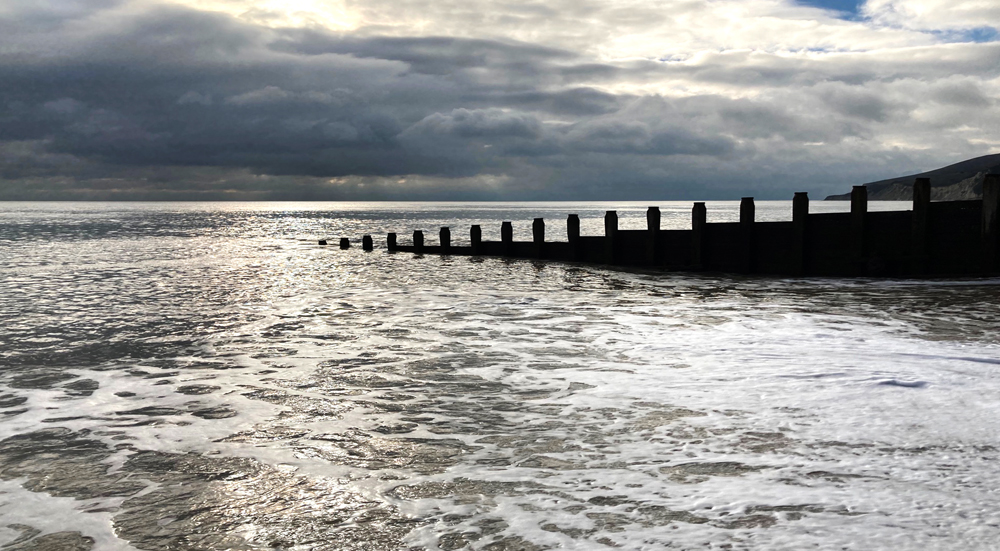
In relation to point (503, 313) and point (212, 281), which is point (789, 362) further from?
point (212, 281)

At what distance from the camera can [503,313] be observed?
11.7 m

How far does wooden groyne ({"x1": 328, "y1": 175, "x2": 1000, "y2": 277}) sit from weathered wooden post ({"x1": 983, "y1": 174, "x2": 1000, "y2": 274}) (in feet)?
0.06

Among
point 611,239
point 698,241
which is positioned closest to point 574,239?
point 611,239

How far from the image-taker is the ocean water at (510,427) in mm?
3887

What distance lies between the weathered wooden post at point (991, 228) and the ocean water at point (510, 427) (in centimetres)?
310

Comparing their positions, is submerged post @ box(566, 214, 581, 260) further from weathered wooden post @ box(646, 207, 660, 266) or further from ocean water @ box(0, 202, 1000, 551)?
ocean water @ box(0, 202, 1000, 551)

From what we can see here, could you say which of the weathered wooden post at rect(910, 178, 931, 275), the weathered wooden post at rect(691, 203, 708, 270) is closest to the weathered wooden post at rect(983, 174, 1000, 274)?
the weathered wooden post at rect(910, 178, 931, 275)

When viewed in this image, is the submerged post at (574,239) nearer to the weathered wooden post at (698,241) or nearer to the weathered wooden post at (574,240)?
the weathered wooden post at (574,240)

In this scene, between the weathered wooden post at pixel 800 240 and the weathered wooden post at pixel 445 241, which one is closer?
the weathered wooden post at pixel 800 240

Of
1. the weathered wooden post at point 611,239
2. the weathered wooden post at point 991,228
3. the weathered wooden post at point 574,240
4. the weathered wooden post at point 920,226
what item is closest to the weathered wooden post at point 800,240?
the weathered wooden post at point 920,226

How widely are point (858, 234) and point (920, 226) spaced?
118cm

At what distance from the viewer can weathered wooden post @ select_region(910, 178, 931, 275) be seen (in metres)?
14.8

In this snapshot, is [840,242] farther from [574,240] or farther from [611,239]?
[574,240]

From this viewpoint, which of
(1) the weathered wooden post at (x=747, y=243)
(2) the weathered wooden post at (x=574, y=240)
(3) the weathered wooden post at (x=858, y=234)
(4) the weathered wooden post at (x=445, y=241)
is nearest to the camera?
(3) the weathered wooden post at (x=858, y=234)
